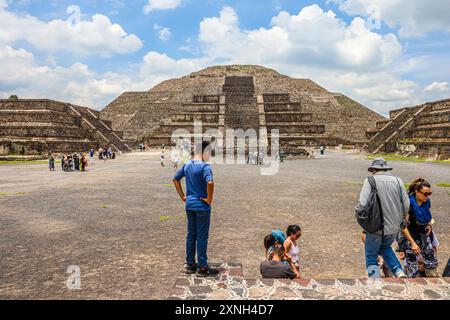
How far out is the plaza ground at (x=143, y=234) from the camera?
4.44 meters

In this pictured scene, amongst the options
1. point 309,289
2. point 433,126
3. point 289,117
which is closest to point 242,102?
point 289,117

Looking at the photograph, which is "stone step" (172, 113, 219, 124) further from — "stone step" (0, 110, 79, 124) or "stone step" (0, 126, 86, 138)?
"stone step" (0, 126, 86, 138)

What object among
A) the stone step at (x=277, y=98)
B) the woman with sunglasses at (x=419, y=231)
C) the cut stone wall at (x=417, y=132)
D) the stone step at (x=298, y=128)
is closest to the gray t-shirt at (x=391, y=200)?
the woman with sunglasses at (x=419, y=231)

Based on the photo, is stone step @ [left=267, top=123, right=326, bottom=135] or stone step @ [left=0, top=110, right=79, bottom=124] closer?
stone step @ [left=0, top=110, right=79, bottom=124]

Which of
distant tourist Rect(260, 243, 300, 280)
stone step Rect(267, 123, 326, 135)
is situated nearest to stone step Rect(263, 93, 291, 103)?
stone step Rect(267, 123, 326, 135)

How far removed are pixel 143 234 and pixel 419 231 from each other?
15.0 ft

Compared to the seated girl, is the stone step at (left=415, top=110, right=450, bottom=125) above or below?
above

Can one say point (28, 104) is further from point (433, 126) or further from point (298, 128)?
point (433, 126)

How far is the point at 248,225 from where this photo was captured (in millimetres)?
7285

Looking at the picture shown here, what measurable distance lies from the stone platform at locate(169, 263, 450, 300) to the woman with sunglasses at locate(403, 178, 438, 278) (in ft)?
0.73

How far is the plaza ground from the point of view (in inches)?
175

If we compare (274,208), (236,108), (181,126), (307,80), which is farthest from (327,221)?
(307,80)

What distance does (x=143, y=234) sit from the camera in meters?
6.55

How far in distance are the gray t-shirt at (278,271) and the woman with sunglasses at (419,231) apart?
138cm
